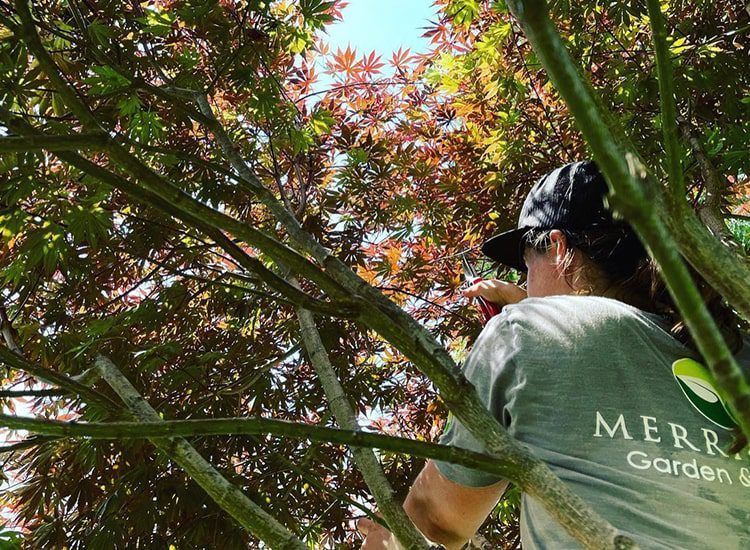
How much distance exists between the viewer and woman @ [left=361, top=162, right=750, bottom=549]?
0.78 meters

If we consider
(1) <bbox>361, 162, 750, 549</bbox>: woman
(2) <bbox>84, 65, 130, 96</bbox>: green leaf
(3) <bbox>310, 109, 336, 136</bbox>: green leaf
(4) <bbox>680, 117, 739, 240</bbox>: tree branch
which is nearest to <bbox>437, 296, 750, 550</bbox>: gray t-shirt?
(1) <bbox>361, 162, 750, 549</bbox>: woman

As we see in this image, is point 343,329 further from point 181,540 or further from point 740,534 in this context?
point 740,534

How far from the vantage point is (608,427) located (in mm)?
827

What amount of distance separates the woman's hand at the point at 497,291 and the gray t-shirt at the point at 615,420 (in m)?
0.49

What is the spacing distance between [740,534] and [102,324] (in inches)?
73.7

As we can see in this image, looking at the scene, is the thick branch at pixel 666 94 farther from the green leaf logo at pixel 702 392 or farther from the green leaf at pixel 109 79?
the green leaf at pixel 109 79

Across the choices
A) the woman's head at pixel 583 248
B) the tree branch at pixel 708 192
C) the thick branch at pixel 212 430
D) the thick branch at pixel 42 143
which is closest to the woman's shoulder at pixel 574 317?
the woman's head at pixel 583 248

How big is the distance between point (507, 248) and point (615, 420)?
0.69 metres

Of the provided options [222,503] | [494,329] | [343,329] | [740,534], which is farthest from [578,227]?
[343,329]

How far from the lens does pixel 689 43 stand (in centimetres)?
242

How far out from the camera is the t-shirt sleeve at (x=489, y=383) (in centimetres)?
90

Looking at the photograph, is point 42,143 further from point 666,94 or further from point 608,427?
point 608,427

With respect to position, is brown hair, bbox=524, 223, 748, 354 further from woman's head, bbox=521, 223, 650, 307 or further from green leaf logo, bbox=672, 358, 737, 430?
green leaf logo, bbox=672, 358, 737, 430

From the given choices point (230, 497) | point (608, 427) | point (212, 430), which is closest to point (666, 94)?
point (212, 430)
